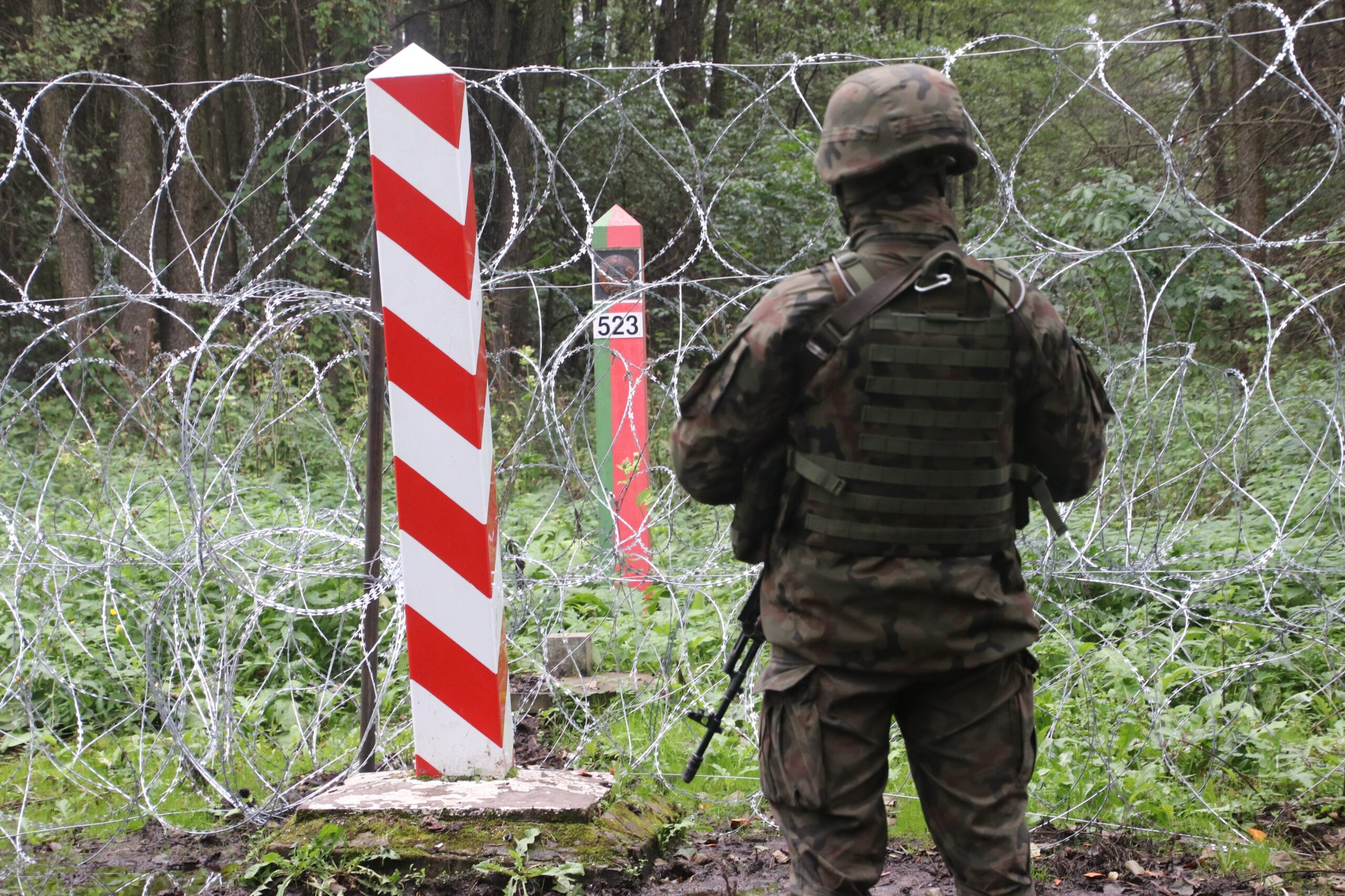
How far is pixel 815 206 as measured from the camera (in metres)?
13.8

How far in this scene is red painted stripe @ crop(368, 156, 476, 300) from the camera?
2.96 m

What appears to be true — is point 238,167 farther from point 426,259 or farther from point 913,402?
point 913,402

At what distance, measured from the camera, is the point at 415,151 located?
116 inches

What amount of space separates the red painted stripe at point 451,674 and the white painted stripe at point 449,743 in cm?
2

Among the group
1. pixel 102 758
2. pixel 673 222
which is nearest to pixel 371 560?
pixel 102 758

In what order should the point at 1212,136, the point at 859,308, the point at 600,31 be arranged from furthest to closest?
the point at 600,31
the point at 1212,136
the point at 859,308

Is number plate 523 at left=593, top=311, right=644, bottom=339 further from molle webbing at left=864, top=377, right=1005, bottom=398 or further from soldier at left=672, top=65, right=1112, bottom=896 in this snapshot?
molle webbing at left=864, top=377, right=1005, bottom=398

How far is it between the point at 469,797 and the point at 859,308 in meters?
1.74

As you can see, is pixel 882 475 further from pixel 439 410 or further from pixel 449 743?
pixel 449 743

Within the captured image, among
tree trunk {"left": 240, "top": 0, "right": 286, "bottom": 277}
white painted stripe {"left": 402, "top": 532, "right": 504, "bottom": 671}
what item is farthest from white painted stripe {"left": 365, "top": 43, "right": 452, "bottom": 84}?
tree trunk {"left": 240, "top": 0, "right": 286, "bottom": 277}

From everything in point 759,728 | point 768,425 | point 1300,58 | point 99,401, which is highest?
point 1300,58

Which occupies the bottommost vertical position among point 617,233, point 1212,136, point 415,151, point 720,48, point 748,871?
point 748,871

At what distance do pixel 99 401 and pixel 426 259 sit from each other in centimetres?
1077

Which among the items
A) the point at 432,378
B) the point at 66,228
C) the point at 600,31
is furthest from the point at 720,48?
the point at 432,378
